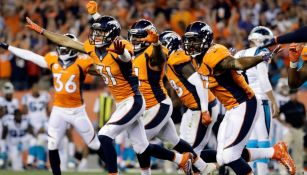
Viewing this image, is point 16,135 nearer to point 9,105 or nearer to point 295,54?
point 9,105

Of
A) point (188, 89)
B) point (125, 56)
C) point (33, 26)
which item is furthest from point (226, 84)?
point (33, 26)

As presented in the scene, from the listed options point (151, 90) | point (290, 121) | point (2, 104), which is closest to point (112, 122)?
point (151, 90)

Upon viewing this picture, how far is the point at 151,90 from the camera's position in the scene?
37.3 feet

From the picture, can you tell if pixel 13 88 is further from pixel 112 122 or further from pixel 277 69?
pixel 112 122

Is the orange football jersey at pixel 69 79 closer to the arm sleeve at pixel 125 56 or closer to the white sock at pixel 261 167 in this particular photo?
the arm sleeve at pixel 125 56

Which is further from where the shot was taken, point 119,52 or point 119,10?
point 119,10

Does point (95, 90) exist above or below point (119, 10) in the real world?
below

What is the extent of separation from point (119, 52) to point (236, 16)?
30.0ft

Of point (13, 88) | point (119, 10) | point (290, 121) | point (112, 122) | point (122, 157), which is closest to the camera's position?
point (112, 122)

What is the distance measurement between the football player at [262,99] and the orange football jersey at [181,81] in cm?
67

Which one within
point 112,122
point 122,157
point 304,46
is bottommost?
point 122,157

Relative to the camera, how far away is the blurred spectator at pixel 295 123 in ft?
49.5

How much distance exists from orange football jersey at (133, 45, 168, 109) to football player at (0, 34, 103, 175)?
4.04 feet

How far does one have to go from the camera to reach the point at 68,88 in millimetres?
12359
